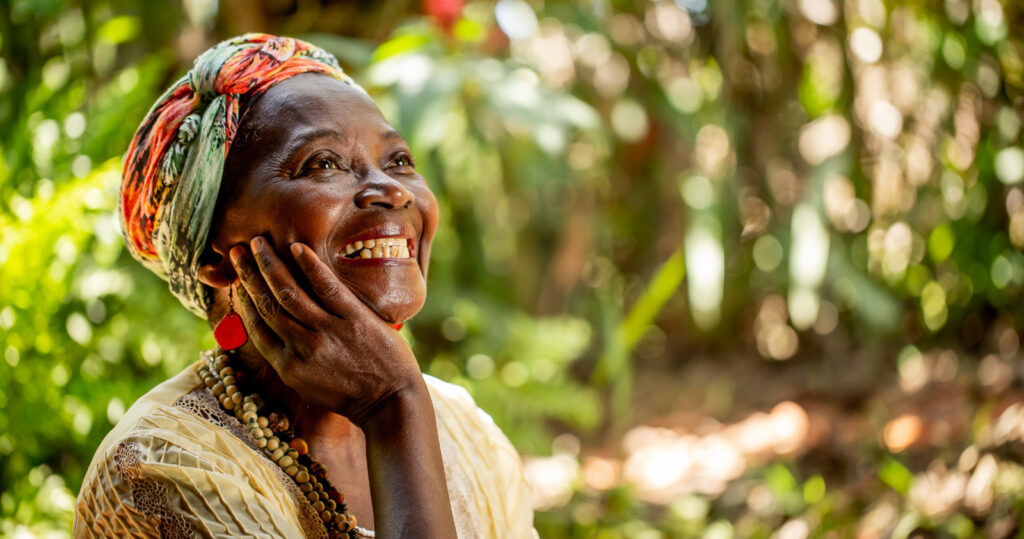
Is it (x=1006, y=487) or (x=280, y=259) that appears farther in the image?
(x=1006, y=487)

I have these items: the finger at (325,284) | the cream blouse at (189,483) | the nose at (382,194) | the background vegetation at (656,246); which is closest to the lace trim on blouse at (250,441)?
the cream blouse at (189,483)

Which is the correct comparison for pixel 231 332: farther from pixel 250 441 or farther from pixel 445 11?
pixel 445 11

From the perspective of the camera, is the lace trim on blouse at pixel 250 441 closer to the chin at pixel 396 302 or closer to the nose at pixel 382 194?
the chin at pixel 396 302

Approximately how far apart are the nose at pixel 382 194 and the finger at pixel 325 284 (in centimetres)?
11

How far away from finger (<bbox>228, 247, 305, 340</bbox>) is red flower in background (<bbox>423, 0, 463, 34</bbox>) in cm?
216

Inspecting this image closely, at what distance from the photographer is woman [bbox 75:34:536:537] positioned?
122cm

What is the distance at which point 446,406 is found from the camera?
5.38ft

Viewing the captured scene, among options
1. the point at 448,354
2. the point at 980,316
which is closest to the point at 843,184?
the point at 980,316

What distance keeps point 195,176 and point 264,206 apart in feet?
0.38

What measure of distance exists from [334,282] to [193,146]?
31cm

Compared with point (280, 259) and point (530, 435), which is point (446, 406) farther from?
point (530, 435)

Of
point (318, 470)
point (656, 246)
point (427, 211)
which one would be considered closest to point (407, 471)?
point (318, 470)

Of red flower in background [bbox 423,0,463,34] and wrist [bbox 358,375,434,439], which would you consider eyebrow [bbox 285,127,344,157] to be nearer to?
wrist [bbox 358,375,434,439]

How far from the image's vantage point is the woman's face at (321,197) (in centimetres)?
131
